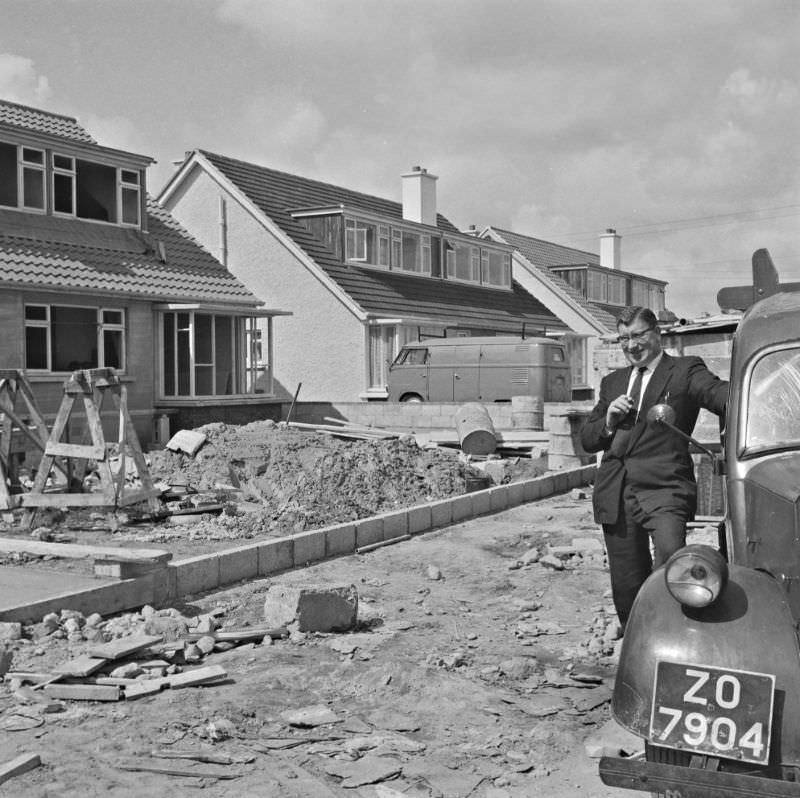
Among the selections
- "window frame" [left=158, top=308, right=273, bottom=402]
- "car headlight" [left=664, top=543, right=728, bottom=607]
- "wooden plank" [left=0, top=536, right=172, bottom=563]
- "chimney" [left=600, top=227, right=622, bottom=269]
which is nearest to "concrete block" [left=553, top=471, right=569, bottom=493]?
"wooden plank" [left=0, top=536, right=172, bottom=563]

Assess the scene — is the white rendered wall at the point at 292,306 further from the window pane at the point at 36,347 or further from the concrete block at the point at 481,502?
the concrete block at the point at 481,502

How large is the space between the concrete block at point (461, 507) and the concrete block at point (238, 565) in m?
3.86

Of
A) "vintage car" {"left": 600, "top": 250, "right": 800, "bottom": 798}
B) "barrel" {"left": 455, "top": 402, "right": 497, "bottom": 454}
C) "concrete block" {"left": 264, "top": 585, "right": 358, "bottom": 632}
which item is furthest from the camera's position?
"barrel" {"left": 455, "top": 402, "right": 497, "bottom": 454}

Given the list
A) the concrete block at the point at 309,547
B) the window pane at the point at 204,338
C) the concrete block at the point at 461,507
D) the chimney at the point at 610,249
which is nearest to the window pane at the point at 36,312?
the window pane at the point at 204,338

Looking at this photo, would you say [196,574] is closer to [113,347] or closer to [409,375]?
[113,347]

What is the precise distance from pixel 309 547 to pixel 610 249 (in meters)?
46.8

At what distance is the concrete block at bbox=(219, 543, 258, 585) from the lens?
30.2 ft

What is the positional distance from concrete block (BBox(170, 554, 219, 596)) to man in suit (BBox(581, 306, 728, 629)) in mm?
4080

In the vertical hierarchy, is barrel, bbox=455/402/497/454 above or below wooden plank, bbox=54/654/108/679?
above

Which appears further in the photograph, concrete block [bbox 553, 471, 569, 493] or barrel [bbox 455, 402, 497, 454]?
barrel [bbox 455, 402, 497, 454]

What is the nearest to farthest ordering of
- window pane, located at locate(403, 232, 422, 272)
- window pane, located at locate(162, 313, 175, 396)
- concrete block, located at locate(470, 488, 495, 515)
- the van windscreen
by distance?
1. concrete block, located at locate(470, 488, 495, 515)
2. window pane, located at locate(162, 313, 175, 396)
3. the van windscreen
4. window pane, located at locate(403, 232, 422, 272)

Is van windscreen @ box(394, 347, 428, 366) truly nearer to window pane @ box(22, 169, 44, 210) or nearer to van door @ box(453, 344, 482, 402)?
van door @ box(453, 344, 482, 402)

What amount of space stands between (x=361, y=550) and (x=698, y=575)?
7351 mm

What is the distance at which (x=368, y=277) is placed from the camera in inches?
1252
